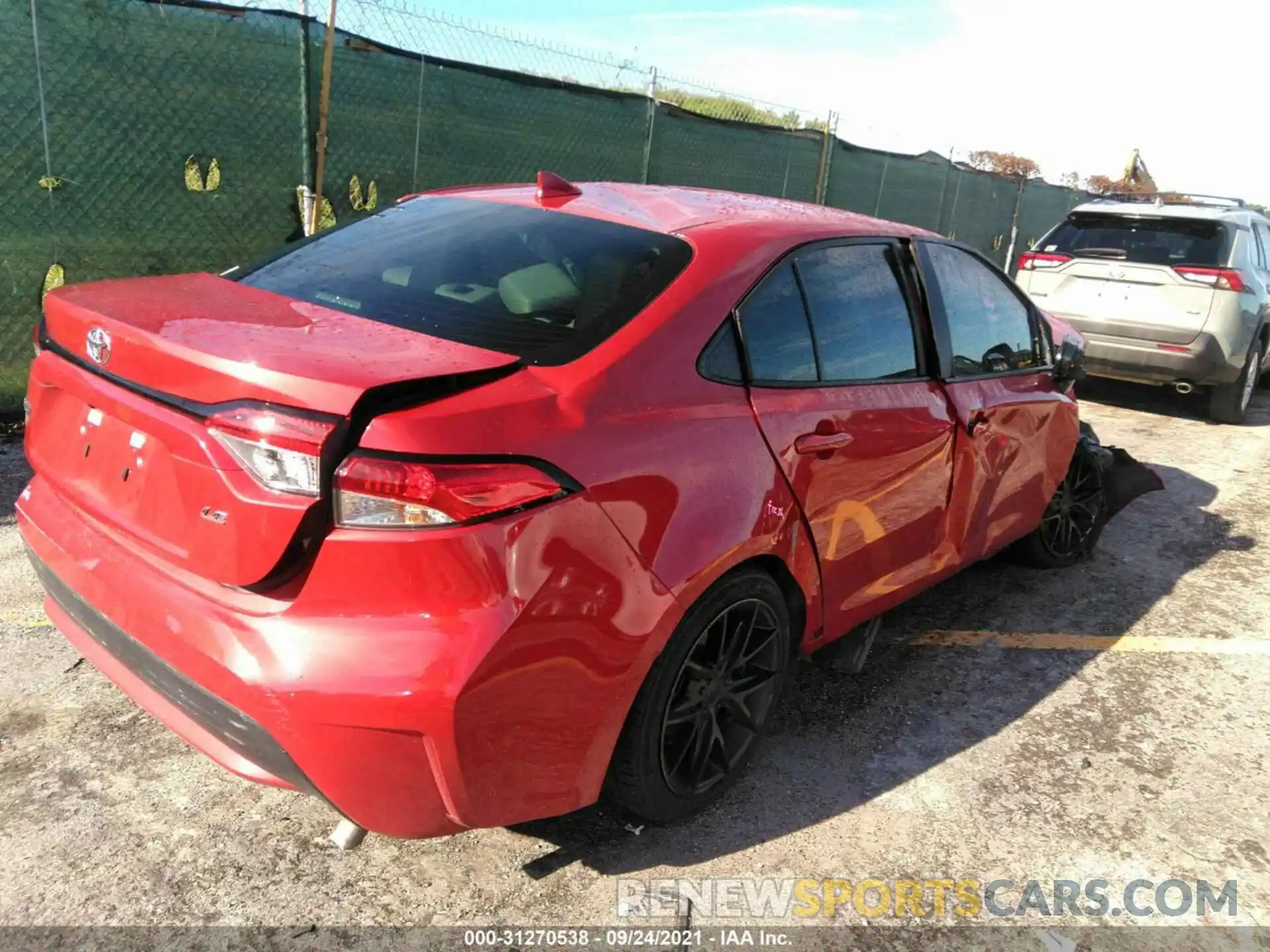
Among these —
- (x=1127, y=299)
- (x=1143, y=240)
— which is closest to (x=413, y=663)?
(x=1127, y=299)

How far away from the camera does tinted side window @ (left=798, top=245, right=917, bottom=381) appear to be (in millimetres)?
A: 2779

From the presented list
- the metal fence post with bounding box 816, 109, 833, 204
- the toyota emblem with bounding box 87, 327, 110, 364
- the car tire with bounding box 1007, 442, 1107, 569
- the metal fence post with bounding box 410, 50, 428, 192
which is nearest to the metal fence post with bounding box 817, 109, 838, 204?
the metal fence post with bounding box 816, 109, 833, 204

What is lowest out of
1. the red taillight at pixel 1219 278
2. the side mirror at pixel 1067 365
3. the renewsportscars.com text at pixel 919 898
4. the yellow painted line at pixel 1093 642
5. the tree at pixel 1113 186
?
the renewsportscars.com text at pixel 919 898

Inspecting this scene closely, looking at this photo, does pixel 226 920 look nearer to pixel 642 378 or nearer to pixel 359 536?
pixel 359 536

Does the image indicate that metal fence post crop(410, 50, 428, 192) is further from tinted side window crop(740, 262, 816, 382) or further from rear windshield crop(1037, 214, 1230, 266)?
rear windshield crop(1037, 214, 1230, 266)

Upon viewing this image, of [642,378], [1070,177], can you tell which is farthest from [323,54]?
[1070,177]

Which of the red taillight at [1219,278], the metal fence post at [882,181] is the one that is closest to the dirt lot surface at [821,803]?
the red taillight at [1219,278]

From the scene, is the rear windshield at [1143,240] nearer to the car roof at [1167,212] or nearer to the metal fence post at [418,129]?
the car roof at [1167,212]

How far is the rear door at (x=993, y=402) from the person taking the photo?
333 cm

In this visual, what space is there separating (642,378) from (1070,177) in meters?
23.6

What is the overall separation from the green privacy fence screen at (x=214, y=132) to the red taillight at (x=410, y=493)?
4.81 metres

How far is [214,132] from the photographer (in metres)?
6.07

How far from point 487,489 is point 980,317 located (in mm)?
2476

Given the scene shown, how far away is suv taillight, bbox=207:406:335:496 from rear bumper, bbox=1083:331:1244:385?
6983 millimetres
